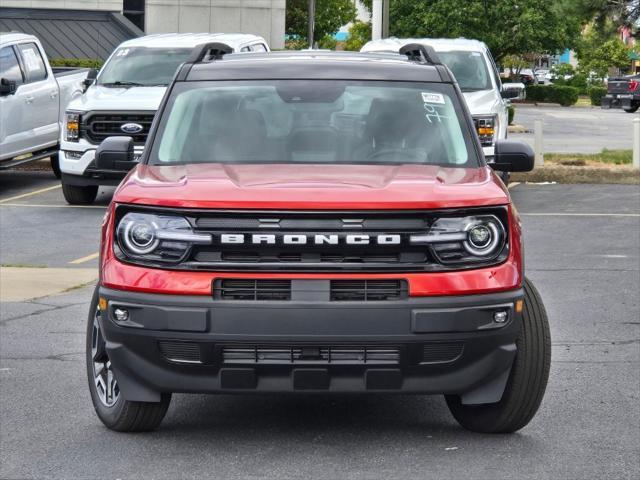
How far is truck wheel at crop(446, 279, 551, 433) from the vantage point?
249 inches

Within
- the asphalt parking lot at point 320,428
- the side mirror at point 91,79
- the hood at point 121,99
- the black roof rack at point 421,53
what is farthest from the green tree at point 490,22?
the black roof rack at point 421,53

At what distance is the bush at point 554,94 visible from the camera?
209 feet

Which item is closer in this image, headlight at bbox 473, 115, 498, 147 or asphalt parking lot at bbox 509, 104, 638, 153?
headlight at bbox 473, 115, 498, 147

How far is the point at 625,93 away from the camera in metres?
53.4

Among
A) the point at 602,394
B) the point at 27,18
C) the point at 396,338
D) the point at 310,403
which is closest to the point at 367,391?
the point at 396,338

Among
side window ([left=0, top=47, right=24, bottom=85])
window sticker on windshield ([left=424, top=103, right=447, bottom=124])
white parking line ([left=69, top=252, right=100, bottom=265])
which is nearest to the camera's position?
window sticker on windshield ([left=424, top=103, right=447, bottom=124])

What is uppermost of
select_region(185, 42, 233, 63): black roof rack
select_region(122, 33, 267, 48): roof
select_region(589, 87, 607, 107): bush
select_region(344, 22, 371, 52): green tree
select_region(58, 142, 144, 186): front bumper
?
select_region(185, 42, 233, 63): black roof rack

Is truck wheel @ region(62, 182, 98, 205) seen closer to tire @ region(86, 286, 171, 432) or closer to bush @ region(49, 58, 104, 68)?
tire @ region(86, 286, 171, 432)

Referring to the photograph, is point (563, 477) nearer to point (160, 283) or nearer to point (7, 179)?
→ point (160, 283)

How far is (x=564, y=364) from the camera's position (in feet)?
27.6

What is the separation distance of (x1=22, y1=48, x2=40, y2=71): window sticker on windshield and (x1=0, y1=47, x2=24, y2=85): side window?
239mm

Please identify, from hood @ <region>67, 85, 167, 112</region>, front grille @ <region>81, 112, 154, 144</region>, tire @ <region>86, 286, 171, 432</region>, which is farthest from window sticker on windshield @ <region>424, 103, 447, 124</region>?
front grille @ <region>81, 112, 154, 144</region>

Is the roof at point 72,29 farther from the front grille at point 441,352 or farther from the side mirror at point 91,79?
the front grille at point 441,352

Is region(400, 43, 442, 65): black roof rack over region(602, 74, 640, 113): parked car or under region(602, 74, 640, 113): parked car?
over
